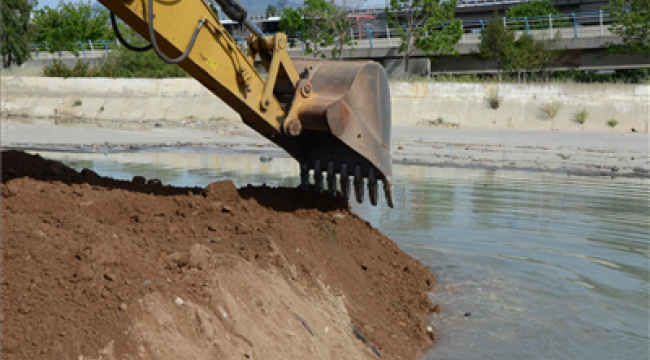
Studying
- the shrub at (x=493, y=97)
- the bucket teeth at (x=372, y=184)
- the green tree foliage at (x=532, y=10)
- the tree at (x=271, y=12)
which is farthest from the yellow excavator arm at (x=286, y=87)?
the tree at (x=271, y=12)

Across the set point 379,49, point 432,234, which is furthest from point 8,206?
point 379,49

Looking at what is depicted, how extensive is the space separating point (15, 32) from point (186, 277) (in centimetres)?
4923

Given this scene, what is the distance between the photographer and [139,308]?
3580 millimetres

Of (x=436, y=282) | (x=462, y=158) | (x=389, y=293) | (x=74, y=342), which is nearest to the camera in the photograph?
(x=74, y=342)

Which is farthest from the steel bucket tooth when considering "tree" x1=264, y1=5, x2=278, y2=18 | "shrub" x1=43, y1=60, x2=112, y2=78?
"tree" x1=264, y1=5, x2=278, y2=18

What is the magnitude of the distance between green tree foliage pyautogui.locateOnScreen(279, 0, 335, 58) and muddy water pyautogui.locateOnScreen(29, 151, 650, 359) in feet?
90.0

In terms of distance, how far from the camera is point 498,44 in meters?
34.5

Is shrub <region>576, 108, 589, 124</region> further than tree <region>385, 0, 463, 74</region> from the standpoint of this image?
No

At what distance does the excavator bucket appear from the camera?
6152 millimetres

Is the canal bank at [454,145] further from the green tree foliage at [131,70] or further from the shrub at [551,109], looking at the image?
the green tree foliage at [131,70]

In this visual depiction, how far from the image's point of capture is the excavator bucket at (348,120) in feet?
20.2

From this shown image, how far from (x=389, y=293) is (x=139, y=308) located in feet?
9.48

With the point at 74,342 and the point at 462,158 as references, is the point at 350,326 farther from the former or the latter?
the point at 462,158

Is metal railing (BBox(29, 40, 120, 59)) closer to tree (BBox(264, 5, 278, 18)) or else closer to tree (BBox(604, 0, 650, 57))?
tree (BBox(264, 5, 278, 18))
